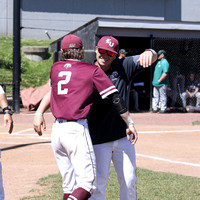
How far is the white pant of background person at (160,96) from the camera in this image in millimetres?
17312

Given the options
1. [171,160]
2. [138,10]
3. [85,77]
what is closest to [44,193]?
[85,77]

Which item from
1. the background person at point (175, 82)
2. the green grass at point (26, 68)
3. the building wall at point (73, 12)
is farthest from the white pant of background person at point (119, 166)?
the building wall at point (73, 12)

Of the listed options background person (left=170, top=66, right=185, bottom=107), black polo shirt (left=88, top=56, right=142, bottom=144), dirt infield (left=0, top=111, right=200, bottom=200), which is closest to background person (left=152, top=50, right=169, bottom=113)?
background person (left=170, top=66, right=185, bottom=107)

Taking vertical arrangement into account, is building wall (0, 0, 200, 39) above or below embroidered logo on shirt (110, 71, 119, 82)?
above

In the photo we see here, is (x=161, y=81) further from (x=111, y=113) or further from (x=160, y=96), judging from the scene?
(x=111, y=113)

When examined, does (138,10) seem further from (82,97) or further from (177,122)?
(82,97)

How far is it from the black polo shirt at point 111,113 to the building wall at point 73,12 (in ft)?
85.6

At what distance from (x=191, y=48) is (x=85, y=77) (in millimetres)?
15956

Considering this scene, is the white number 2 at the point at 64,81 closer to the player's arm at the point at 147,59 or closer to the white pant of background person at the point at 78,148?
the white pant of background person at the point at 78,148

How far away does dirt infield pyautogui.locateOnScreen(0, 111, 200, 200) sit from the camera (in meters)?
7.39

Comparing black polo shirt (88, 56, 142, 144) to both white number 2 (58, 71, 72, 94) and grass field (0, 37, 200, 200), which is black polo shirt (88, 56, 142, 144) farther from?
grass field (0, 37, 200, 200)

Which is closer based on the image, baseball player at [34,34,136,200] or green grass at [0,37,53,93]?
baseball player at [34,34,136,200]

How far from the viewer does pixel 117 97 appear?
4.55 meters

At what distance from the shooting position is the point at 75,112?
4363 millimetres
